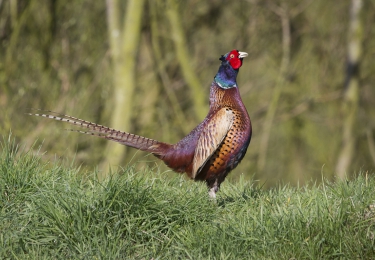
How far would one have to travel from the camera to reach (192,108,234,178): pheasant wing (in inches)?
203

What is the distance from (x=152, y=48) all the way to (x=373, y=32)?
14.8 ft

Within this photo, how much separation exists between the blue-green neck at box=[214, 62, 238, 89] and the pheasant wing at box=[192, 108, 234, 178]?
29 centimetres

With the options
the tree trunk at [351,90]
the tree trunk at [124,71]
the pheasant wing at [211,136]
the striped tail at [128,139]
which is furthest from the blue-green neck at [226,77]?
the tree trunk at [351,90]

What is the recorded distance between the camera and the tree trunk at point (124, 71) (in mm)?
8945

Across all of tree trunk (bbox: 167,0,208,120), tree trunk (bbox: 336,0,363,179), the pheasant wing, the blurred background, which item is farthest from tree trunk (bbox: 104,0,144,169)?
tree trunk (bbox: 336,0,363,179)

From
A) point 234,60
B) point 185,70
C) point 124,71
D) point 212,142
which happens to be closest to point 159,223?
point 212,142

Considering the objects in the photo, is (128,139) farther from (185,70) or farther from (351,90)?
(351,90)

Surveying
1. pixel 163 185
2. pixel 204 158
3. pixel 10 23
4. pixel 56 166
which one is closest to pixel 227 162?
pixel 204 158

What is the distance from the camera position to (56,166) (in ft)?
16.0

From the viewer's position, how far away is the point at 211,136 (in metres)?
5.21

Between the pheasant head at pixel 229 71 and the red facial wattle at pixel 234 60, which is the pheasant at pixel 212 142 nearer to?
the pheasant head at pixel 229 71

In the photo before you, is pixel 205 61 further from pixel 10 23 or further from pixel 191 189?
pixel 191 189

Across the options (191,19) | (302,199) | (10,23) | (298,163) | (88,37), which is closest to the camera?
(302,199)

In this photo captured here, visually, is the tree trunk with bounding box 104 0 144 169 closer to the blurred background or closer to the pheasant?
the blurred background
